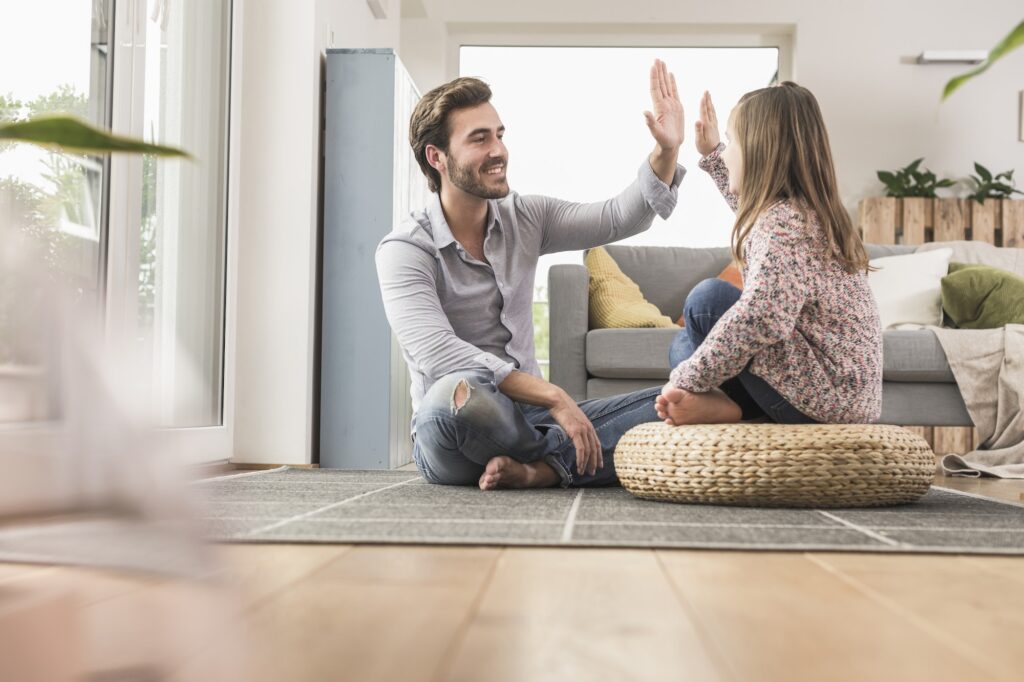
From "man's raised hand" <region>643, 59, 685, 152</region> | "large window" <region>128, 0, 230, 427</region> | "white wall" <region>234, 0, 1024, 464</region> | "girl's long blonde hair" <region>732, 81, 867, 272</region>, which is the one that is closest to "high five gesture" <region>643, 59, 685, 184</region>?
"man's raised hand" <region>643, 59, 685, 152</region>

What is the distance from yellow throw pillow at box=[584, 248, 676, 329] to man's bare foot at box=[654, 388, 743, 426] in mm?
1735

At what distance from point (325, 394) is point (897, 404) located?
1969 millimetres

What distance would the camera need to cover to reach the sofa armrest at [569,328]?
3.37 metres

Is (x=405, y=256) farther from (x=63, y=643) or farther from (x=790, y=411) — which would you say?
(x=63, y=643)

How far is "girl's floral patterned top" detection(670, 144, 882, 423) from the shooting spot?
1.49 meters

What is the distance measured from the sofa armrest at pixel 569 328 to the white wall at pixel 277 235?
0.92 metres

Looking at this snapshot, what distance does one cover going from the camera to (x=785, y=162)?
5.41ft

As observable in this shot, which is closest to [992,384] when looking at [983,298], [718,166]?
[983,298]

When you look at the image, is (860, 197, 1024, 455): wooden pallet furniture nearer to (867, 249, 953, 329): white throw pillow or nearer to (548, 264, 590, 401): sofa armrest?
(867, 249, 953, 329): white throw pillow

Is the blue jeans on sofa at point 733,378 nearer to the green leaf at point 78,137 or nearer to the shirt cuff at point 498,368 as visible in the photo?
the shirt cuff at point 498,368

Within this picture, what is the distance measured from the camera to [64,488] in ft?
1.02

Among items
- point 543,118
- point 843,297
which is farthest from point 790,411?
point 543,118

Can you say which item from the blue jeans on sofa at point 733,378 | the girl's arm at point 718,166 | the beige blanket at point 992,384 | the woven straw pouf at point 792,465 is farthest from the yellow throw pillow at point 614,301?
the woven straw pouf at point 792,465

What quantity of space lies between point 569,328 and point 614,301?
246mm
